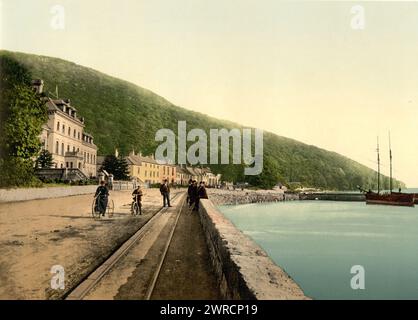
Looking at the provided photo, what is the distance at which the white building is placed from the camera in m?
44.2

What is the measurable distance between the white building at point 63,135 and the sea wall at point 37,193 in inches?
399

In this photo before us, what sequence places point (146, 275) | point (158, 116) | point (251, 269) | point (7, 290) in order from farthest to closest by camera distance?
1. point (158, 116)
2. point (146, 275)
3. point (7, 290)
4. point (251, 269)

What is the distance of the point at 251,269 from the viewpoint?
4.57 meters

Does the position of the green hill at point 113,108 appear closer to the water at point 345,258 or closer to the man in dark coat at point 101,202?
the water at point 345,258

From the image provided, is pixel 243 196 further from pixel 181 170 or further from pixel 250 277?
pixel 250 277

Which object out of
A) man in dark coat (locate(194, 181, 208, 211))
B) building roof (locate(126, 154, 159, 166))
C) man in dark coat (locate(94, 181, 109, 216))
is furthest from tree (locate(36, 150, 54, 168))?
building roof (locate(126, 154, 159, 166))

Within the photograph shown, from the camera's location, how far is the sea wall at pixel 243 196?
68.5 metres

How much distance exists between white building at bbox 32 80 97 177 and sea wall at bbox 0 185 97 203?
10.1 metres

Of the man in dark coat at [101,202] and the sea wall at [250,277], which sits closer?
the sea wall at [250,277]

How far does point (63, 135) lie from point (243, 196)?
43938 mm

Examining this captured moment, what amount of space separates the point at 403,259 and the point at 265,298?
23713 millimetres

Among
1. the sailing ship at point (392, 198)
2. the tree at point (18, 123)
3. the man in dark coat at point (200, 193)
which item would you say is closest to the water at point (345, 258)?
the man in dark coat at point (200, 193)

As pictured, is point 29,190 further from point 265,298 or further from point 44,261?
point 265,298
